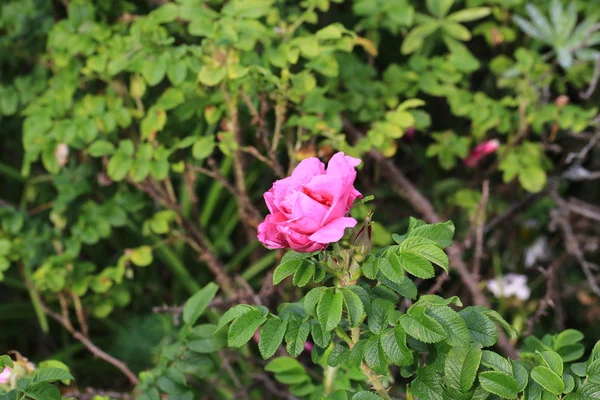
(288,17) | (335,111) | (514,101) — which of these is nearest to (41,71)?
(288,17)

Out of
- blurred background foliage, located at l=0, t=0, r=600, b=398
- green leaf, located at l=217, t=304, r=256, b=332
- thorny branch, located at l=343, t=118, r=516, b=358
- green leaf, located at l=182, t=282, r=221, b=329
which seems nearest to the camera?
green leaf, located at l=217, t=304, r=256, b=332

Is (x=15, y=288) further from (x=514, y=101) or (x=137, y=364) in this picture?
(x=514, y=101)

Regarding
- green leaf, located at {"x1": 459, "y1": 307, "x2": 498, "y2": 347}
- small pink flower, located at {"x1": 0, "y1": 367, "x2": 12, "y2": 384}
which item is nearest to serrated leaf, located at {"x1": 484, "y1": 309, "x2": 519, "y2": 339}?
green leaf, located at {"x1": 459, "y1": 307, "x2": 498, "y2": 347}

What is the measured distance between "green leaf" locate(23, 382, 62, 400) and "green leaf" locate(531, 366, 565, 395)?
24.3 inches

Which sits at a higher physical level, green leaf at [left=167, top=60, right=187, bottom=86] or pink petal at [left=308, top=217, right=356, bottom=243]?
pink petal at [left=308, top=217, right=356, bottom=243]

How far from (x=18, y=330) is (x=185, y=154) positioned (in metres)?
0.89

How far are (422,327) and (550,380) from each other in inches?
6.6

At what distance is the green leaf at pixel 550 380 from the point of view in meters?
0.90

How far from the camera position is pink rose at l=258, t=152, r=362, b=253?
89 centimetres

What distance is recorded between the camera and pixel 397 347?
91 cm

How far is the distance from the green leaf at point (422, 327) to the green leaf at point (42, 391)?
1.56 ft

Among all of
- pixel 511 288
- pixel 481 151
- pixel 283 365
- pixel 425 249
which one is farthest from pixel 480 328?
pixel 511 288

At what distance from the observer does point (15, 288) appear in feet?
8.34

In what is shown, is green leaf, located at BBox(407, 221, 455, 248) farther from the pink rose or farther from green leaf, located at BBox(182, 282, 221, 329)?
green leaf, located at BBox(182, 282, 221, 329)
